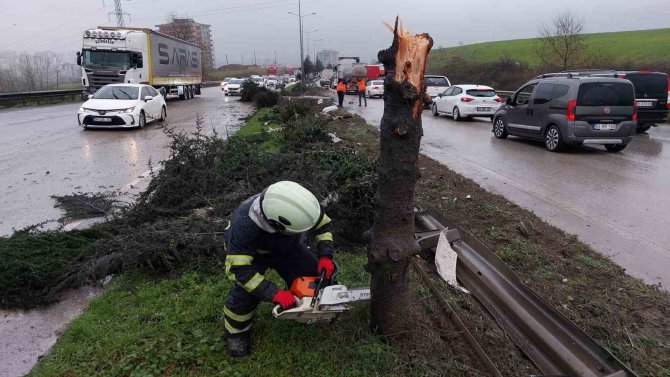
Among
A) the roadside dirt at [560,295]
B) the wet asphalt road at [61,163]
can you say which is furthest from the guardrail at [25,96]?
the roadside dirt at [560,295]

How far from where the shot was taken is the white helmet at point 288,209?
106 inches

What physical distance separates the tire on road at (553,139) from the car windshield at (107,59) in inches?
872

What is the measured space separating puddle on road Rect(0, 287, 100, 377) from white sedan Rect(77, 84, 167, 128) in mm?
12051

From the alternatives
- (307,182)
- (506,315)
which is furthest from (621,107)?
(506,315)

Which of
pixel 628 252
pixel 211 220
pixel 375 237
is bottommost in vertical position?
pixel 628 252

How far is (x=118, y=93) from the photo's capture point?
15.8 metres

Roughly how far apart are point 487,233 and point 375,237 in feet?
8.42

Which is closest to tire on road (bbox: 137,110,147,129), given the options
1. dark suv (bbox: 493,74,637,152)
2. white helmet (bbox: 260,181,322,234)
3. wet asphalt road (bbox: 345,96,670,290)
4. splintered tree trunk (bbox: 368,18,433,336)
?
wet asphalt road (bbox: 345,96,670,290)

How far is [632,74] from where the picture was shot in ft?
47.2

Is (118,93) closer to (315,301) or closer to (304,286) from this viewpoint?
(304,286)

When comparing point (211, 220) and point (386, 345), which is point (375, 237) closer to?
point (386, 345)

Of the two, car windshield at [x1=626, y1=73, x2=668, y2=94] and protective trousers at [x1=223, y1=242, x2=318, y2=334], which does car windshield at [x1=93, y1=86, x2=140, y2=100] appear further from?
car windshield at [x1=626, y1=73, x2=668, y2=94]

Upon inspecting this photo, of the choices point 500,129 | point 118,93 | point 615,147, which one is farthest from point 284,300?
point 118,93

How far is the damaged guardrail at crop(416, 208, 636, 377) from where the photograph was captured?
255 centimetres
